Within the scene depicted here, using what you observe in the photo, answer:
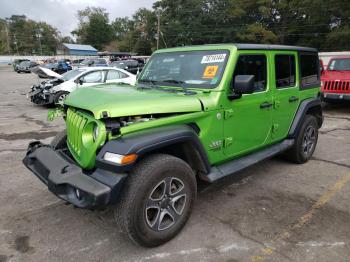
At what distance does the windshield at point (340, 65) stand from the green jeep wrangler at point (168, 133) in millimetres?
7421

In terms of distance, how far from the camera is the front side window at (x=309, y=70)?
5.12 m

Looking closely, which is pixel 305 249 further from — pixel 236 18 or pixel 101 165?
pixel 236 18

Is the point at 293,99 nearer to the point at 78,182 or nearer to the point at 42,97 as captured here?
the point at 78,182

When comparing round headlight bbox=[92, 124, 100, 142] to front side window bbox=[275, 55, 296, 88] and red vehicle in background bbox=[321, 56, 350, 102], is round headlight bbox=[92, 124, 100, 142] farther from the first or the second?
red vehicle in background bbox=[321, 56, 350, 102]

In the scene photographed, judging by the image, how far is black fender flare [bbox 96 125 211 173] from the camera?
2689 mm

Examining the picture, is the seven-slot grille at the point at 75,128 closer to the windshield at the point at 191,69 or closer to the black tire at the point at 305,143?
the windshield at the point at 191,69

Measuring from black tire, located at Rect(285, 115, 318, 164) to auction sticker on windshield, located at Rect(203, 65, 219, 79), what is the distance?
220 centimetres

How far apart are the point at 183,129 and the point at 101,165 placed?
88 centimetres

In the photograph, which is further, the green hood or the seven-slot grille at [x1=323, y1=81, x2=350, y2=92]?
the seven-slot grille at [x1=323, y1=81, x2=350, y2=92]

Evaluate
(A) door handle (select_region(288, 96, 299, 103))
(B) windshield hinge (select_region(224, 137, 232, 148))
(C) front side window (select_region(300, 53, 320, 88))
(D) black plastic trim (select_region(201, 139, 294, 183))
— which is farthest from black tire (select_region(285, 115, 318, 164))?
(B) windshield hinge (select_region(224, 137, 232, 148))

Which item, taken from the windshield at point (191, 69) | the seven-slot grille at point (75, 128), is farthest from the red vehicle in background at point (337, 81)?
the seven-slot grille at point (75, 128)

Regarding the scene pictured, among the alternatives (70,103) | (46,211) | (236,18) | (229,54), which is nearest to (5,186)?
(46,211)

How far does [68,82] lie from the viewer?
11477mm

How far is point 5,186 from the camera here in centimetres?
452
